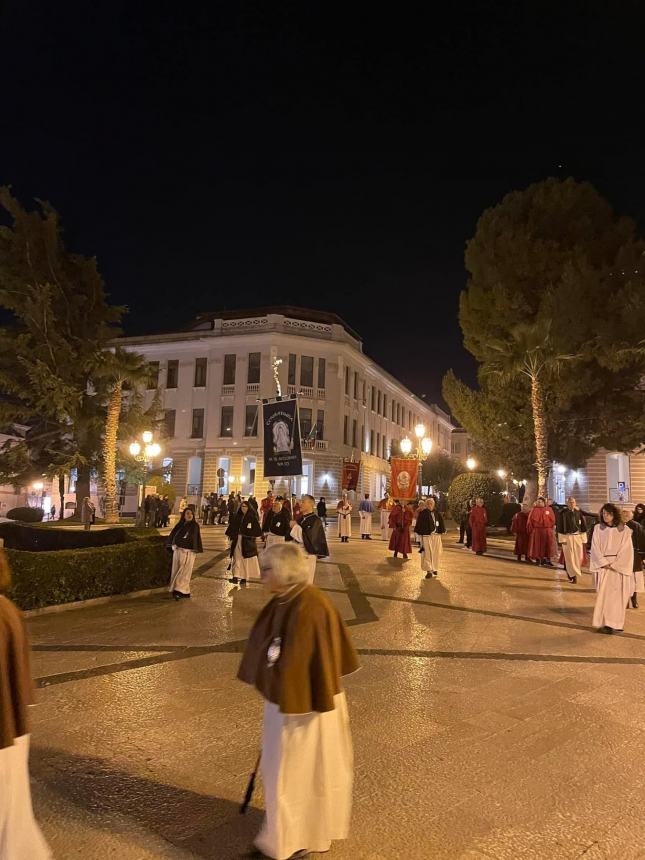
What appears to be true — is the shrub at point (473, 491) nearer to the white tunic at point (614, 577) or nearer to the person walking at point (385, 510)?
the person walking at point (385, 510)

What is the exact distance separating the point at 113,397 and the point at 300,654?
24.6 metres

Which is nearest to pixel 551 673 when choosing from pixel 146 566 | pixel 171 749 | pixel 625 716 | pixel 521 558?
pixel 625 716

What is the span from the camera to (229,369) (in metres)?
43.7

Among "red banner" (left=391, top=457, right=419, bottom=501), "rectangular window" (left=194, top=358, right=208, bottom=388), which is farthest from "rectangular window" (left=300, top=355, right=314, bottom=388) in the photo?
"red banner" (left=391, top=457, right=419, bottom=501)

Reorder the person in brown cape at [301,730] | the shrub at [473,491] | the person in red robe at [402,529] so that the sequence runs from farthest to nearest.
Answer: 1. the shrub at [473,491]
2. the person in red robe at [402,529]
3. the person in brown cape at [301,730]

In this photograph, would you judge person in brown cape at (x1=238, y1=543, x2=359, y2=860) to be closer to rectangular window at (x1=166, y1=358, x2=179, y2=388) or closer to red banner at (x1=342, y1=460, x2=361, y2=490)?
red banner at (x1=342, y1=460, x2=361, y2=490)

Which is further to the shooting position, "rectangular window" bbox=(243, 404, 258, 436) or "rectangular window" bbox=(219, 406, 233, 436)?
"rectangular window" bbox=(219, 406, 233, 436)

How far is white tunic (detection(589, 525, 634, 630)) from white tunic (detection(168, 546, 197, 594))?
21.0ft

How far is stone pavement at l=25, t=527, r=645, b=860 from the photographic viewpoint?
3.14 metres

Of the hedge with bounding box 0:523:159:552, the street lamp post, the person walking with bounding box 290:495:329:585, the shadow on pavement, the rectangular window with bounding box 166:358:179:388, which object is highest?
the rectangular window with bounding box 166:358:179:388

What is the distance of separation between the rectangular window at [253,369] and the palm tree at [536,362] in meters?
20.0

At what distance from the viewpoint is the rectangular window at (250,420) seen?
42.1m

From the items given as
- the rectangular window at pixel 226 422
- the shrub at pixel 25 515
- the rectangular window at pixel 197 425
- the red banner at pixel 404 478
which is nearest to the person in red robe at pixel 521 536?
the red banner at pixel 404 478

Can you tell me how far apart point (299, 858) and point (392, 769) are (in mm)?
1104
